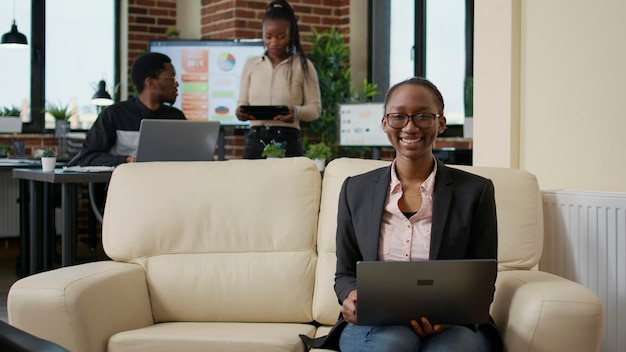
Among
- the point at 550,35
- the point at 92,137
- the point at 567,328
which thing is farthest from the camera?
the point at 92,137

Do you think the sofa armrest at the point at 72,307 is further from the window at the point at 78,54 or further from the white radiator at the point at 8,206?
the window at the point at 78,54

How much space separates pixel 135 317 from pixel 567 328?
4.47 feet

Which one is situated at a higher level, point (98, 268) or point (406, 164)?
point (406, 164)

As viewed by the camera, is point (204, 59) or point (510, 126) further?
point (204, 59)

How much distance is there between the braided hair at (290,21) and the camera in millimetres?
4979

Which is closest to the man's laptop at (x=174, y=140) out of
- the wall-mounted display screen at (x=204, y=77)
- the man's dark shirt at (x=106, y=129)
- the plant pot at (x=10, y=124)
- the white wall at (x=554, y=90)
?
the man's dark shirt at (x=106, y=129)

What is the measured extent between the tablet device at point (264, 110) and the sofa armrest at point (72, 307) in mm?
2436

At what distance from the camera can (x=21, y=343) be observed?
2.21 feet

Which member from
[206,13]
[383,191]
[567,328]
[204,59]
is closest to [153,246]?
[383,191]

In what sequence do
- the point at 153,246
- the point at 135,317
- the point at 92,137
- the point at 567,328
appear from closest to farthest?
1. the point at 567,328
2. the point at 135,317
3. the point at 153,246
4. the point at 92,137

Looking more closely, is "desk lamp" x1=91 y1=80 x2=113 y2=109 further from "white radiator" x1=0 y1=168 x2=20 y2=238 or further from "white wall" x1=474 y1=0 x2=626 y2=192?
"white wall" x1=474 y1=0 x2=626 y2=192

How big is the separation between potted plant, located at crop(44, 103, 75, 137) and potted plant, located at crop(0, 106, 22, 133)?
28 cm

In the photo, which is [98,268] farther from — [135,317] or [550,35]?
[550,35]

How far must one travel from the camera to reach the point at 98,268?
2.64m
